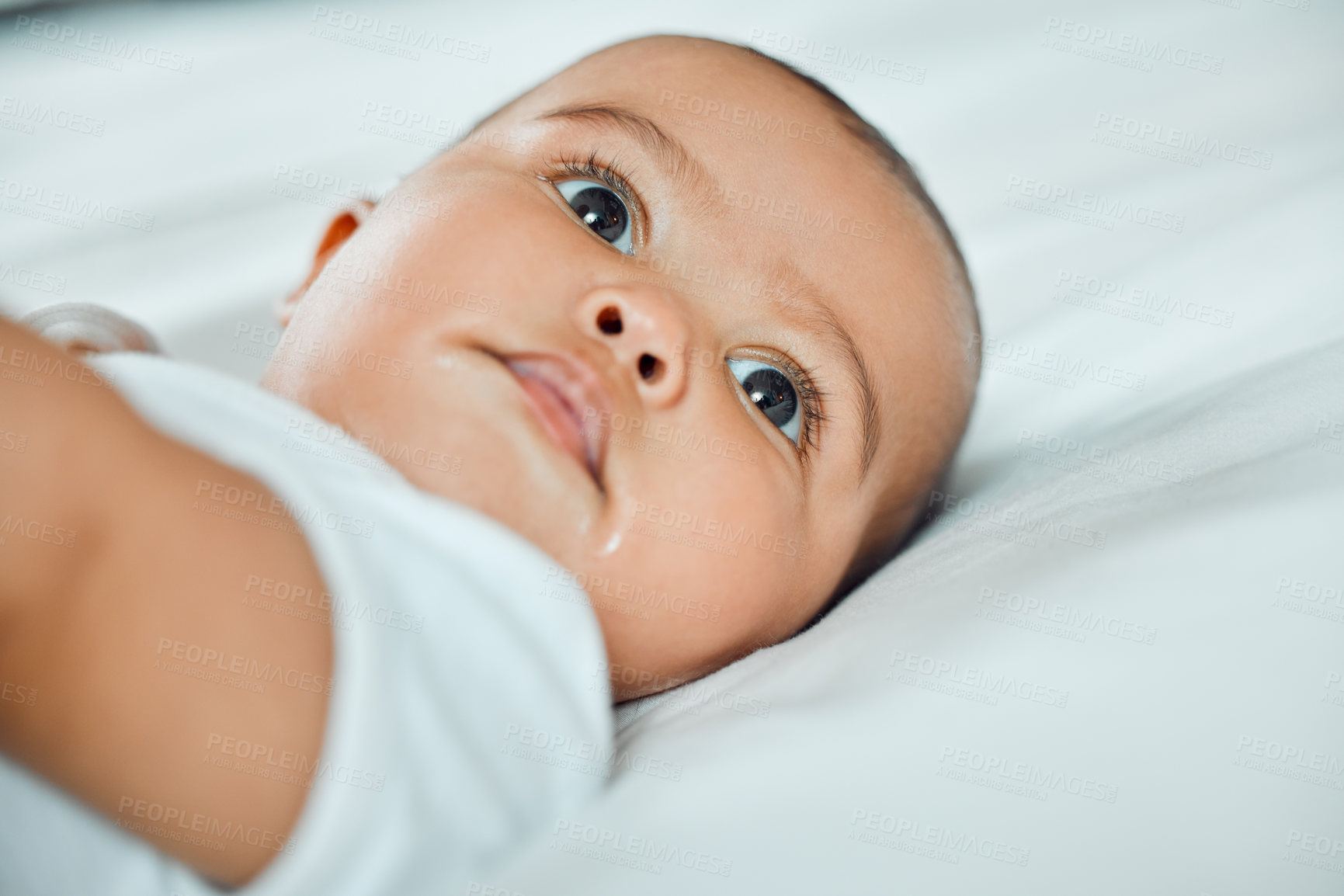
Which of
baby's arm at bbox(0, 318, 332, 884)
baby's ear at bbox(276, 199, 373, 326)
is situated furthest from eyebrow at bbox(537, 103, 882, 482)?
baby's arm at bbox(0, 318, 332, 884)

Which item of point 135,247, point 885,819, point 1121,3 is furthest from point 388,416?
point 1121,3

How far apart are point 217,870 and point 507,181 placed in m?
0.72

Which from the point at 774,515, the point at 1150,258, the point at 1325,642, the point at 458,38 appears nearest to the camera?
the point at 1325,642

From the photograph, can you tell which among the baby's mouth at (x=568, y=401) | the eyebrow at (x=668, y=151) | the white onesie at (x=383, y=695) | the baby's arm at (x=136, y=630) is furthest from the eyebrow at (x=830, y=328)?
the baby's arm at (x=136, y=630)

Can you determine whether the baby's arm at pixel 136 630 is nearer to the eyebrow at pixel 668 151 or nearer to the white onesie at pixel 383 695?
the white onesie at pixel 383 695

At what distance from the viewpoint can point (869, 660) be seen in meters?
0.86

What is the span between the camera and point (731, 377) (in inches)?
41.8

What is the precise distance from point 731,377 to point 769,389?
5 centimetres

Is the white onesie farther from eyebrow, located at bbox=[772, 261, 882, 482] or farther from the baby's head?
eyebrow, located at bbox=[772, 261, 882, 482]

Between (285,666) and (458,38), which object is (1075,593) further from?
(458,38)

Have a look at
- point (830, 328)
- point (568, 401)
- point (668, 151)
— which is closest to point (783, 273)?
point (830, 328)

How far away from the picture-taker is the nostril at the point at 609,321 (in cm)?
95

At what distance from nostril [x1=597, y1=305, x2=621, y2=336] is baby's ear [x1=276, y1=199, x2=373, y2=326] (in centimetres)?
54

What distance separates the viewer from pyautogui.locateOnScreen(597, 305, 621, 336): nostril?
955 millimetres
